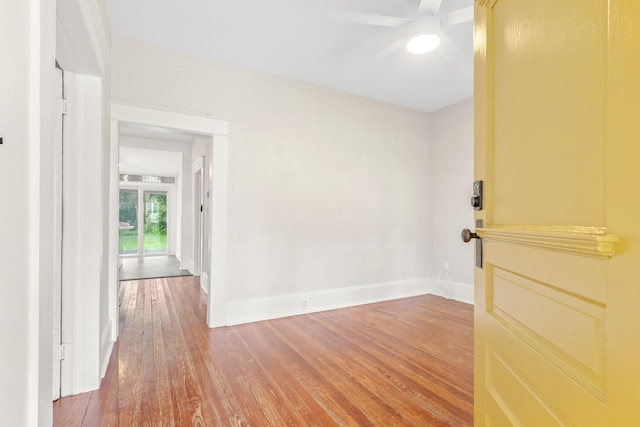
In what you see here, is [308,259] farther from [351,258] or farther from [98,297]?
[98,297]

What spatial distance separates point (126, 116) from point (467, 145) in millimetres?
3832

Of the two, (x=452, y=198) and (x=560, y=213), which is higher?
(x=452, y=198)

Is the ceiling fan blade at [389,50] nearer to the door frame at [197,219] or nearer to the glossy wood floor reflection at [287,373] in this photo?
the glossy wood floor reflection at [287,373]

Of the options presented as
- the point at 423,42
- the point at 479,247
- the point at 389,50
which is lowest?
the point at 479,247

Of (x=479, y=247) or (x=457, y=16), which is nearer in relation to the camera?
(x=479, y=247)

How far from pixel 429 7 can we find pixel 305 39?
41.8 inches

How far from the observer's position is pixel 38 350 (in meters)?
0.78

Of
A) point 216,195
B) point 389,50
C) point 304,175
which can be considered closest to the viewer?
point 389,50

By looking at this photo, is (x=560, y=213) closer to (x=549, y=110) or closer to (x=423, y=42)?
(x=549, y=110)

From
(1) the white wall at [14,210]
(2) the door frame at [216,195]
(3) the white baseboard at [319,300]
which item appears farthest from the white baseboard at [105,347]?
(1) the white wall at [14,210]

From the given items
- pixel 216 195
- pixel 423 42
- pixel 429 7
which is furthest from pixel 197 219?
pixel 429 7

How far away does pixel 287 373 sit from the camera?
2145mm

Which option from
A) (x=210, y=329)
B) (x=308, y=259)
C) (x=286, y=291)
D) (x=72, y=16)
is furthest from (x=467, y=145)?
(x=72, y=16)

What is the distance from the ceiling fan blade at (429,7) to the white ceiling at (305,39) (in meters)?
0.17
